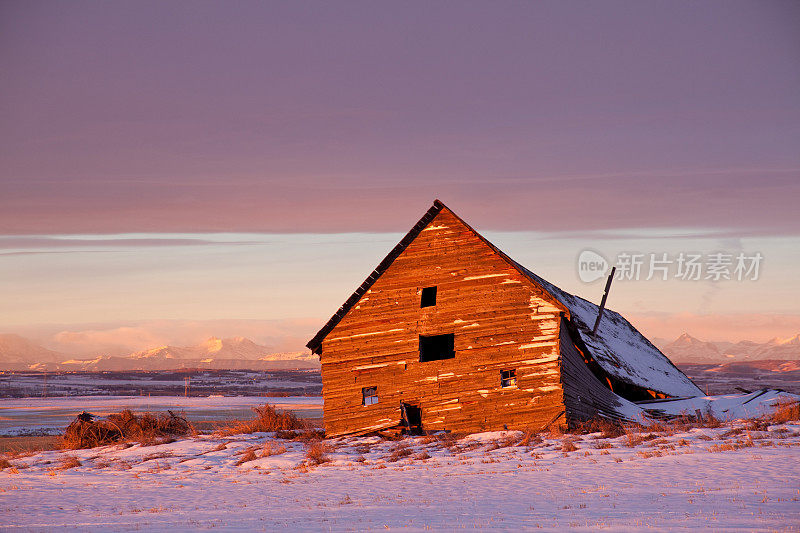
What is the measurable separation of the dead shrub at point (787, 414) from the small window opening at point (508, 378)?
8.48 m

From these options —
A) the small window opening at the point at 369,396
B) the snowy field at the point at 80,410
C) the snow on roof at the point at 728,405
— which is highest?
the small window opening at the point at 369,396

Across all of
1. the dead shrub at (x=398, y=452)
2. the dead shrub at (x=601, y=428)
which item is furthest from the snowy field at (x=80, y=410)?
the dead shrub at (x=601, y=428)

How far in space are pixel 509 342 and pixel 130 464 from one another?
13.3 m

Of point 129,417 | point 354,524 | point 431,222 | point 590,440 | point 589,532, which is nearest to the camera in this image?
point 589,532

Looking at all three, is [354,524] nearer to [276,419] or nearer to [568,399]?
[568,399]

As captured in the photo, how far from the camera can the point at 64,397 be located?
279ft

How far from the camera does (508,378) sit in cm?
2758

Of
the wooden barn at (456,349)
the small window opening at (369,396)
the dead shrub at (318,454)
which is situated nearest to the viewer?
the dead shrub at (318,454)

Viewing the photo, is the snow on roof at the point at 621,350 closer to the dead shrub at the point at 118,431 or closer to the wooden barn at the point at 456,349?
the wooden barn at the point at 456,349

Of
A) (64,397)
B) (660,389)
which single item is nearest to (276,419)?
(660,389)

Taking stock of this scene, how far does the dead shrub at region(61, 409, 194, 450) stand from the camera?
31.5m

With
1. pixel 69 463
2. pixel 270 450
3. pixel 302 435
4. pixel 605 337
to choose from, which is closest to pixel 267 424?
pixel 302 435

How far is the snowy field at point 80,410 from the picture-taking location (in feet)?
159

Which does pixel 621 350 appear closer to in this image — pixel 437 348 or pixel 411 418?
pixel 437 348
